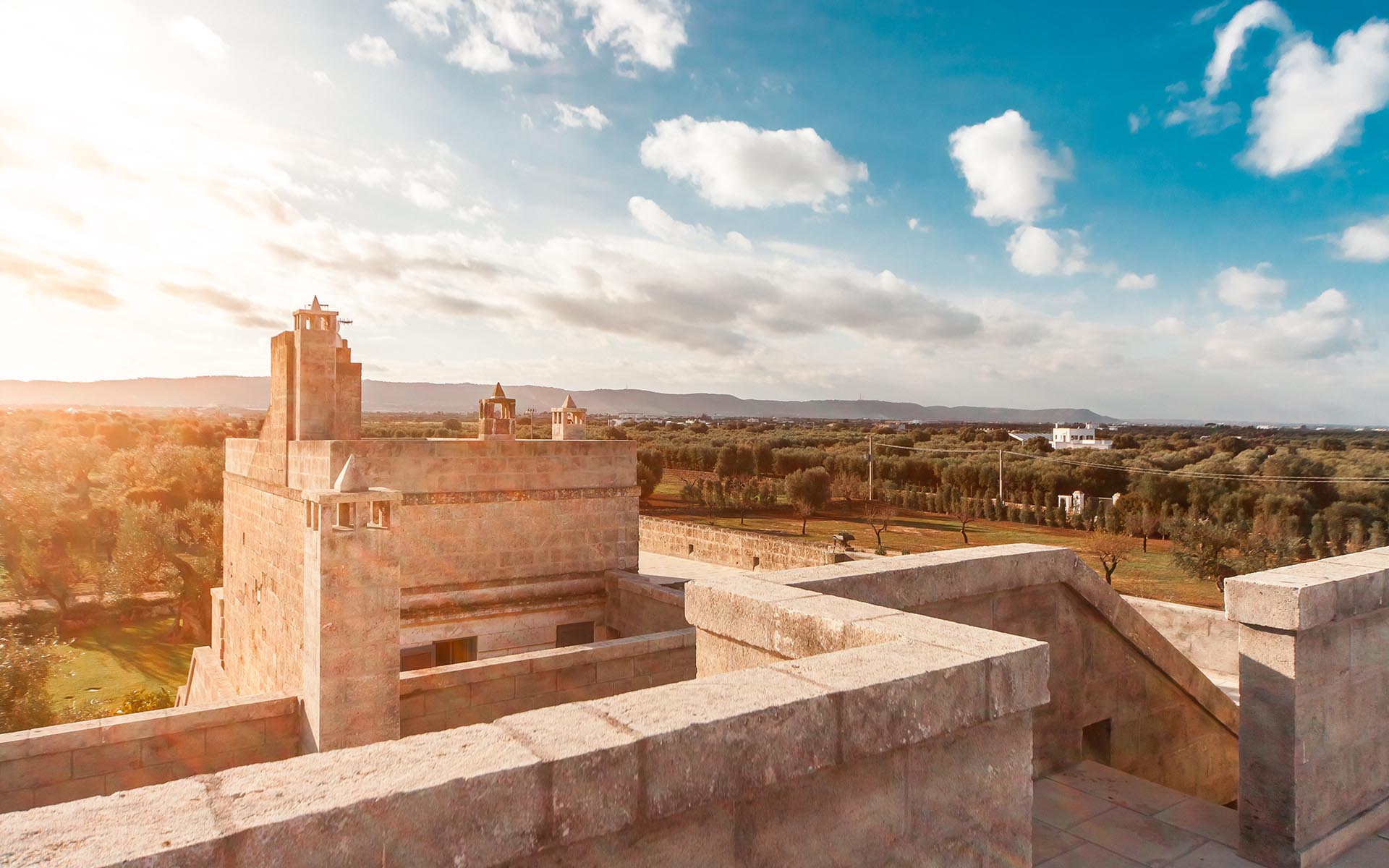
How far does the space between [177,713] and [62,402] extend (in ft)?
677

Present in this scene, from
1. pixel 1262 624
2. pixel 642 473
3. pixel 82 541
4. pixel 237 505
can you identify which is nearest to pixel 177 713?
pixel 1262 624

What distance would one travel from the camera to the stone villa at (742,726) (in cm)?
177

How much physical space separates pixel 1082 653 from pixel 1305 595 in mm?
1844

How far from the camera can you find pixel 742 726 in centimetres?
218

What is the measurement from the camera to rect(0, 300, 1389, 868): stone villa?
177cm

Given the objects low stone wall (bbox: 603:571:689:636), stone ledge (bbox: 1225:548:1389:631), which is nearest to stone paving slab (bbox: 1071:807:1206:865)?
stone ledge (bbox: 1225:548:1389:631)

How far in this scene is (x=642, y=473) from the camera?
48.2 m

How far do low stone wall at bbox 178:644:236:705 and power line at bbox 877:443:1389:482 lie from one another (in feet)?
160

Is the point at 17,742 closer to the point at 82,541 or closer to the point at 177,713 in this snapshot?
the point at 177,713

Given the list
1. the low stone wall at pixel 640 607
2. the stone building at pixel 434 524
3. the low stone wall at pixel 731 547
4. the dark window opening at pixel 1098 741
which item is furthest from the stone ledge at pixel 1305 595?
the low stone wall at pixel 731 547

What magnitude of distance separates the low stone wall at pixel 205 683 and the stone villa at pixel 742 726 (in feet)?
12.4

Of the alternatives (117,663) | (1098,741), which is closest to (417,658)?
(1098,741)

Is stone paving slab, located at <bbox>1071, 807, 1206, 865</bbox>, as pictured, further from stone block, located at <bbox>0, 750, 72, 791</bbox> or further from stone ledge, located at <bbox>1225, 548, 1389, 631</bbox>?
stone block, located at <bbox>0, 750, 72, 791</bbox>

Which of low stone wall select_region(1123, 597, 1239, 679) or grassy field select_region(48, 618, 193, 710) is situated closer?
low stone wall select_region(1123, 597, 1239, 679)
